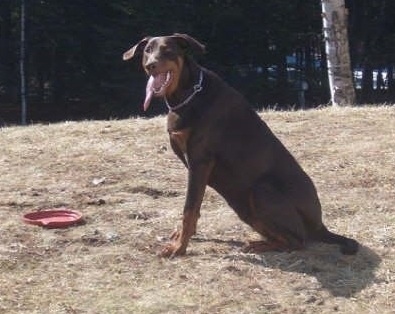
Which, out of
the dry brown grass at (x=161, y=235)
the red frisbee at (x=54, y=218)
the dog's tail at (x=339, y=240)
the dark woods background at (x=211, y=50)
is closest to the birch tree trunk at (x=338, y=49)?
the dry brown grass at (x=161, y=235)

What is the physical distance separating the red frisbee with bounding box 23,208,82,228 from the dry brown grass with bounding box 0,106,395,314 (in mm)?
81

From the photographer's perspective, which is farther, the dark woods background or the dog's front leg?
the dark woods background

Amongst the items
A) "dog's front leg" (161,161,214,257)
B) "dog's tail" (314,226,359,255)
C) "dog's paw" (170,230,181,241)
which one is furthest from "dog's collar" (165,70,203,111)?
"dog's tail" (314,226,359,255)

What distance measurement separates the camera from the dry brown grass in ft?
15.2

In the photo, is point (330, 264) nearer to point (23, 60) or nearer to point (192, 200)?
point (192, 200)

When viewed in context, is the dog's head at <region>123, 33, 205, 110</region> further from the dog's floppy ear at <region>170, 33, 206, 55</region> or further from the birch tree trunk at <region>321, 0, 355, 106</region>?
the birch tree trunk at <region>321, 0, 355, 106</region>

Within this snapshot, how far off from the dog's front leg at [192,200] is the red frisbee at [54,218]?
0.92 m

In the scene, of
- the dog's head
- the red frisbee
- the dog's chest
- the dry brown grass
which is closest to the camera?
the dry brown grass

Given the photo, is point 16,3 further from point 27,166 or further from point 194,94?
point 194,94

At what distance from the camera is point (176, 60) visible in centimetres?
511

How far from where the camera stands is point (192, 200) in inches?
204

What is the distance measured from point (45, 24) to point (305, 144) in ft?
47.7

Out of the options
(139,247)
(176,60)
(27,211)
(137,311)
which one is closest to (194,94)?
(176,60)

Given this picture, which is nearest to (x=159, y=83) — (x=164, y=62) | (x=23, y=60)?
(x=164, y=62)
